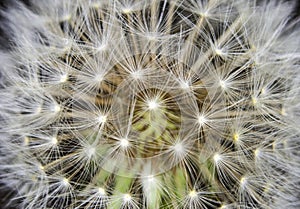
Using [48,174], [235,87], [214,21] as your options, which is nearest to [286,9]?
[214,21]

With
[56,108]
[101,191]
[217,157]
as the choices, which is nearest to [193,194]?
[217,157]

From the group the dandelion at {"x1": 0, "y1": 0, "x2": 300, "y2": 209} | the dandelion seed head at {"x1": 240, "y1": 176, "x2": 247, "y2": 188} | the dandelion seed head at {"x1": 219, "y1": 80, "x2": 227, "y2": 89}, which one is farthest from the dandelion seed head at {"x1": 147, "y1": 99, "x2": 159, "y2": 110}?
the dandelion seed head at {"x1": 240, "y1": 176, "x2": 247, "y2": 188}

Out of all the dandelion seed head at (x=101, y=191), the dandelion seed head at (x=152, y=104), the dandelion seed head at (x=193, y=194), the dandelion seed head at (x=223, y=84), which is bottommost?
the dandelion seed head at (x=101, y=191)

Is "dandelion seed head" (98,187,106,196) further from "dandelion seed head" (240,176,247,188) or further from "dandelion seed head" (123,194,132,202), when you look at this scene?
"dandelion seed head" (240,176,247,188)

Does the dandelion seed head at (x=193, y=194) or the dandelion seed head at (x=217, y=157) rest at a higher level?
the dandelion seed head at (x=217, y=157)

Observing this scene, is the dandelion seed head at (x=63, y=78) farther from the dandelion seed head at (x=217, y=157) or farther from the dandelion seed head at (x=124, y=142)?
the dandelion seed head at (x=217, y=157)

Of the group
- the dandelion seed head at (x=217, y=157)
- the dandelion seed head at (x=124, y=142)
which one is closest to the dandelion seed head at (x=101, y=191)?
the dandelion seed head at (x=124, y=142)

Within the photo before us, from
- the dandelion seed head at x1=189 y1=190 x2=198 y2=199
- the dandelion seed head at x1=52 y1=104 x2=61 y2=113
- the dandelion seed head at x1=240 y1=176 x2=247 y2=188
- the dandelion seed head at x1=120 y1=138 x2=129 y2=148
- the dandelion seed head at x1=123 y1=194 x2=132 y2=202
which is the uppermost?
the dandelion seed head at x1=52 y1=104 x2=61 y2=113

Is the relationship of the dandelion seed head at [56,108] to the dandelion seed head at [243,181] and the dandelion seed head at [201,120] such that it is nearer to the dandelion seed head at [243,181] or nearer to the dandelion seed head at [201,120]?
the dandelion seed head at [201,120]

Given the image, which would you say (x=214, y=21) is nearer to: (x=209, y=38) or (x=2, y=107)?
(x=209, y=38)
